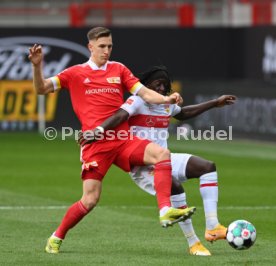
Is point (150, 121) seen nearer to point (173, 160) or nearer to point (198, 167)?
point (173, 160)

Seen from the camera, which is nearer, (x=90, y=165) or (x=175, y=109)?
(x=90, y=165)

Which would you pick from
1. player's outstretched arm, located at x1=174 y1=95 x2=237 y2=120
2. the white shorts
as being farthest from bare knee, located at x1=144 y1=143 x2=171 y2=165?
player's outstretched arm, located at x1=174 y1=95 x2=237 y2=120

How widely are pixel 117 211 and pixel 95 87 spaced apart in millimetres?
3975

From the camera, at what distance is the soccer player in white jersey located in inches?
395

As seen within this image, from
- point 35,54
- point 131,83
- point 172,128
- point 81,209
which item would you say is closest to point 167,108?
point 131,83

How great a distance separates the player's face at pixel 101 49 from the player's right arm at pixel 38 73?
0.49 metres

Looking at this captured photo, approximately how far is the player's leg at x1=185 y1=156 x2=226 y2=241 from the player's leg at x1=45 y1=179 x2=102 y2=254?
862 mm

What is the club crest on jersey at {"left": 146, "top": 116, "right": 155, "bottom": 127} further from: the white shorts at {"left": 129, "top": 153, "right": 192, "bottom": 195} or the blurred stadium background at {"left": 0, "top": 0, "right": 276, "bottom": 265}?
the blurred stadium background at {"left": 0, "top": 0, "right": 276, "bottom": 265}

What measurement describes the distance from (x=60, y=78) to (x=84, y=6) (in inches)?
872

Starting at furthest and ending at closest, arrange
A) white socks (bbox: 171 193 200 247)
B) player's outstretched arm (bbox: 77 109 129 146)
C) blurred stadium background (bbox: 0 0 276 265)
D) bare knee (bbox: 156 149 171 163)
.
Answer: blurred stadium background (bbox: 0 0 276 265) → white socks (bbox: 171 193 200 247) → player's outstretched arm (bbox: 77 109 129 146) → bare knee (bbox: 156 149 171 163)

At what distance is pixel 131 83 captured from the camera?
1018cm

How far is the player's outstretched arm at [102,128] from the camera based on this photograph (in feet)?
32.7

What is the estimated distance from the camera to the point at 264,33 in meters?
28.8

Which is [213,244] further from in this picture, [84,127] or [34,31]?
[34,31]
